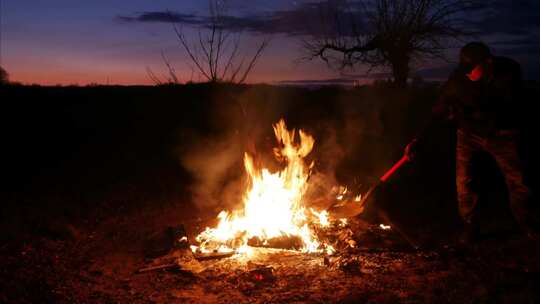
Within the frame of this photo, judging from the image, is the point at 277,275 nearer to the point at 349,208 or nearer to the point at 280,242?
the point at 280,242

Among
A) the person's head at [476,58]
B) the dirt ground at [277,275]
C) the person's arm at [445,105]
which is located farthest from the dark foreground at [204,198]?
the person's head at [476,58]

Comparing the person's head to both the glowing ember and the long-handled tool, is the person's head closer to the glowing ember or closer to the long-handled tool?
the long-handled tool

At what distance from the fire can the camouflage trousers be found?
197 centimetres

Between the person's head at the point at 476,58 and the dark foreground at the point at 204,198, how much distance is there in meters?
1.25

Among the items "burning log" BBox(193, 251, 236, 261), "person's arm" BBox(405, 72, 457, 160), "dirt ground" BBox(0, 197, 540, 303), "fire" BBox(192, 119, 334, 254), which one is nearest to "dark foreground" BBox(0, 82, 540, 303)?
"dirt ground" BBox(0, 197, 540, 303)

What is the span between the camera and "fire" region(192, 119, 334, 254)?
5.75m

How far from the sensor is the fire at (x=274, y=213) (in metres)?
5.75

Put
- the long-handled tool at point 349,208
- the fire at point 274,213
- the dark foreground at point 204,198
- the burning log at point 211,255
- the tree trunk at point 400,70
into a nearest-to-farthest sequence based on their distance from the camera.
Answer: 1. the dark foreground at point 204,198
2. the burning log at point 211,255
3. the fire at point 274,213
4. the long-handled tool at point 349,208
5. the tree trunk at point 400,70

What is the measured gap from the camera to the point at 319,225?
6238 millimetres

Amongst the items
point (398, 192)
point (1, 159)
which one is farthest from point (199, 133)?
point (398, 192)

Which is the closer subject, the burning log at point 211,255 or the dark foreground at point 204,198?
the dark foreground at point 204,198

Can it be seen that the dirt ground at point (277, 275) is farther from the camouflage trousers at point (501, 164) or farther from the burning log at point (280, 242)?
the camouflage trousers at point (501, 164)

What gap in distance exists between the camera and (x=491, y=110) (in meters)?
5.08

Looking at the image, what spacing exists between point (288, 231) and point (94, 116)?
875cm
